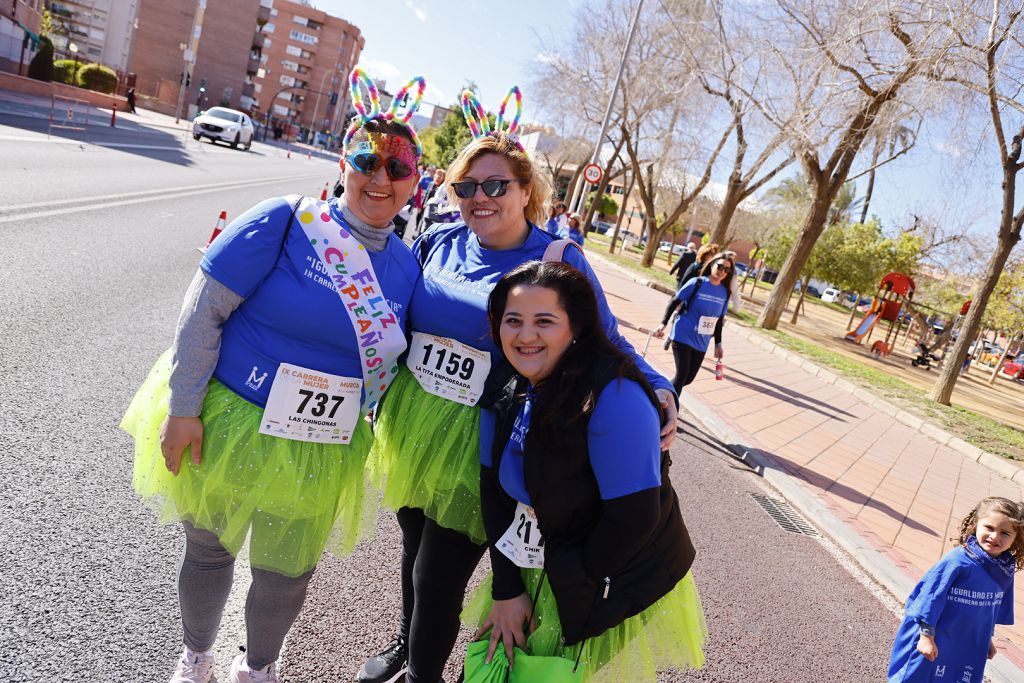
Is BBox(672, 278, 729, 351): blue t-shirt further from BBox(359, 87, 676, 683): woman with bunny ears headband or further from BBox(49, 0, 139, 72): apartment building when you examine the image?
BBox(49, 0, 139, 72): apartment building

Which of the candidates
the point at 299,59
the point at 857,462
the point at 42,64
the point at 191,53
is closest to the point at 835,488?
the point at 857,462

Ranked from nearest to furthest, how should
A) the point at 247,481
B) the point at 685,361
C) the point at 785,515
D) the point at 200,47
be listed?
the point at 247,481 < the point at 785,515 < the point at 685,361 < the point at 200,47

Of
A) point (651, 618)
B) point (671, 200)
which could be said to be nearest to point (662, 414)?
point (651, 618)

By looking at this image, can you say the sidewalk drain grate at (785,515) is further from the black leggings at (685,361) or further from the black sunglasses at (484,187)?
the black sunglasses at (484,187)

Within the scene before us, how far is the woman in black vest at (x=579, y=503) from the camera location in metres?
1.74

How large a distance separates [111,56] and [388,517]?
84.2 metres

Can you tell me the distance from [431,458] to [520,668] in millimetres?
729

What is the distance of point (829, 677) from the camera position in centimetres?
342

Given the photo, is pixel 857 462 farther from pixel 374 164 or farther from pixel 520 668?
pixel 374 164

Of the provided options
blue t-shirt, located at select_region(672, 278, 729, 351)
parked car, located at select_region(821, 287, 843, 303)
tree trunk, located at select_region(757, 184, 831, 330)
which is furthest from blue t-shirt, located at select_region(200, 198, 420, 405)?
parked car, located at select_region(821, 287, 843, 303)

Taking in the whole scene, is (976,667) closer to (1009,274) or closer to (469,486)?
(469,486)

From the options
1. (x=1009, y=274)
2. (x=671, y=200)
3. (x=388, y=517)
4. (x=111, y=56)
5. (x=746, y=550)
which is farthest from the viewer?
(x=111, y=56)

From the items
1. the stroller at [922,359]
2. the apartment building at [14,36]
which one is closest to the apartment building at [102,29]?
the apartment building at [14,36]

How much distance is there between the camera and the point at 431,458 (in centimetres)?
228
